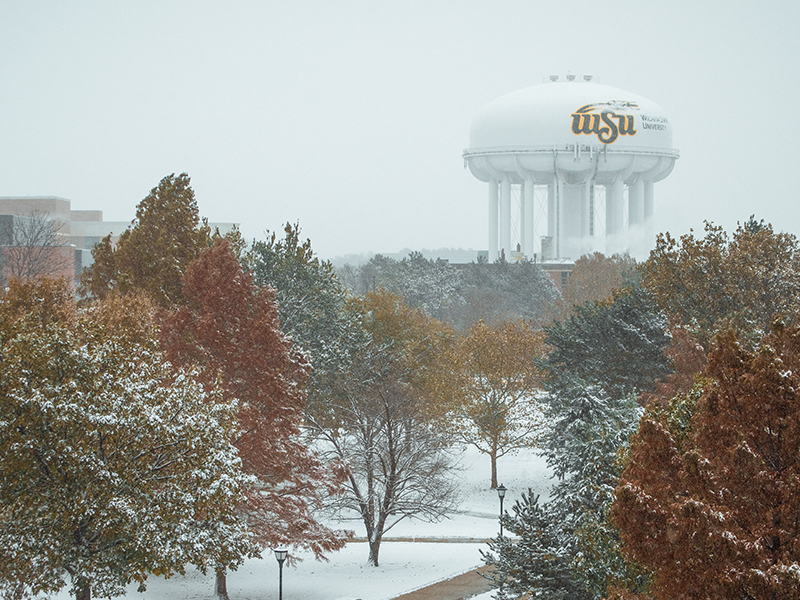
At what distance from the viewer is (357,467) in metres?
29.3

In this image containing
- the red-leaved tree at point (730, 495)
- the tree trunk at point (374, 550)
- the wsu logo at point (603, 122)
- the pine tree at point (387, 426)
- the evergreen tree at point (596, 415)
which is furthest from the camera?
the wsu logo at point (603, 122)

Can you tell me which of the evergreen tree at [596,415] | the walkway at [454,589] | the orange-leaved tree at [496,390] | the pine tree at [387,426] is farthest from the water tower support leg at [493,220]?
the walkway at [454,589]

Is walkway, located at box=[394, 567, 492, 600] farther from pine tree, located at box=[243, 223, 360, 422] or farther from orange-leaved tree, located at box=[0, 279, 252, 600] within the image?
pine tree, located at box=[243, 223, 360, 422]

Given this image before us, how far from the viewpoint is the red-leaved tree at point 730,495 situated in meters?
9.15

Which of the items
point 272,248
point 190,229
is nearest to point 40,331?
point 190,229

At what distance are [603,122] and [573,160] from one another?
430 cm

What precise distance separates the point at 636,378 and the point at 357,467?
12.6 m

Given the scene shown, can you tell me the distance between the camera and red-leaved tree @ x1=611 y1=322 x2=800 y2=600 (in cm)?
915

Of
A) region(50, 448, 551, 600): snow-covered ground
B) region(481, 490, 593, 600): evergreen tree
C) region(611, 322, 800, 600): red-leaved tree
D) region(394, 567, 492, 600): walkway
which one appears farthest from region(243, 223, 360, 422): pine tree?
region(611, 322, 800, 600): red-leaved tree

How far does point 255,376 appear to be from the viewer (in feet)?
76.1

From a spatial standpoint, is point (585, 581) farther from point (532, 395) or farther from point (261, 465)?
point (532, 395)

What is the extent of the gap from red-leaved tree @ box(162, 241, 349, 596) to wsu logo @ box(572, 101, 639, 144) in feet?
223

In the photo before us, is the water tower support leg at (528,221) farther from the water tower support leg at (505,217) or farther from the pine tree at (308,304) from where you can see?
the pine tree at (308,304)

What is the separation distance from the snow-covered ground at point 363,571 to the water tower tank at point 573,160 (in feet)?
180
